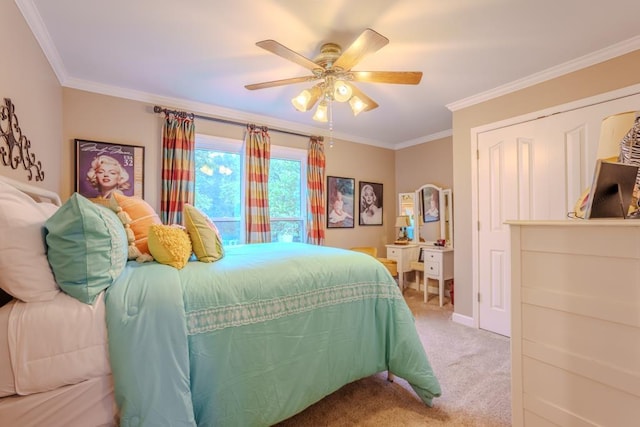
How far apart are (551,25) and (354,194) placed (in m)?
2.95

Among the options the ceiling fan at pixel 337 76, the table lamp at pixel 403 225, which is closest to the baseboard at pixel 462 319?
the table lamp at pixel 403 225

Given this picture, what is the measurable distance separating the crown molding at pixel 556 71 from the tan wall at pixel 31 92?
3.60m

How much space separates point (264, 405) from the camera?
133 cm

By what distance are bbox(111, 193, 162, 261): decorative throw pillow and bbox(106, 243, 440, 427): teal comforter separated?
0.17m

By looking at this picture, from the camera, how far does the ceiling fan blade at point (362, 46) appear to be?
1.56 metres

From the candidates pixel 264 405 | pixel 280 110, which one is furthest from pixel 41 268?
pixel 280 110

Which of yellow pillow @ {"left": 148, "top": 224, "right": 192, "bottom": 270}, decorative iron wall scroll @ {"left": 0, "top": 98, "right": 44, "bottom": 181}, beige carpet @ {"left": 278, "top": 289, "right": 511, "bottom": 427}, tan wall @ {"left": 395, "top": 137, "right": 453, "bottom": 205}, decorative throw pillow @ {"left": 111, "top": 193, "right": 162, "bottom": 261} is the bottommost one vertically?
beige carpet @ {"left": 278, "top": 289, "right": 511, "bottom": 427}

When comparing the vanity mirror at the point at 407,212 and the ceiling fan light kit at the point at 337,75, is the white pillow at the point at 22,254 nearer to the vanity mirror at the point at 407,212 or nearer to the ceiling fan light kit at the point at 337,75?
the ceiling fan light kit at the point at 337,75

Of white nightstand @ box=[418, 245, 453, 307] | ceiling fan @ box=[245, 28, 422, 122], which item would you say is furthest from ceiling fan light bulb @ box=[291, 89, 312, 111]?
white nightstand @ box=[418, 245, 453, 307]

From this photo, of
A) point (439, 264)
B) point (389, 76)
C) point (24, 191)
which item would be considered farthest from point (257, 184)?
point (439, 264)

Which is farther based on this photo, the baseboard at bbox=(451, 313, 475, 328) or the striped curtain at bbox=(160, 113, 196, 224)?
the baseboard at bbox=(451, 313, 475, 328)

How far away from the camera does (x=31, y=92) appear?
1853mm

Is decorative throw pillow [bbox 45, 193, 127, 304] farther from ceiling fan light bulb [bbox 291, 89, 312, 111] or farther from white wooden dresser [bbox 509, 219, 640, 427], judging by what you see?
white wooden dresser [bbox 509, 219, 640, 427]

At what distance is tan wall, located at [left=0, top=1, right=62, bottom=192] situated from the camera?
1529 mm
